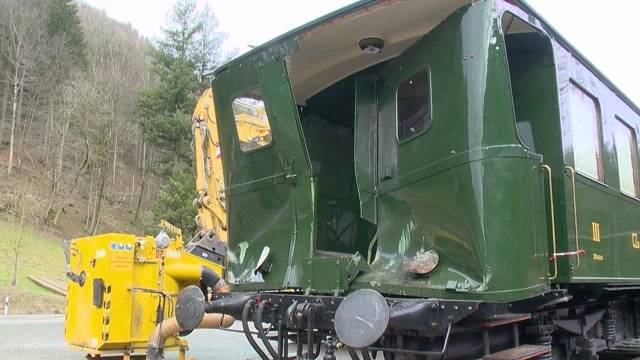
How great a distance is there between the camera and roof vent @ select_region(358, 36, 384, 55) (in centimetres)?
457

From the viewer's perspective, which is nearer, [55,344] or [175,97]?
[55,344]

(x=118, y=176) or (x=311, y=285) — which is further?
(x=118, y=176)

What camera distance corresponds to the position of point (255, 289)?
4.94 metres

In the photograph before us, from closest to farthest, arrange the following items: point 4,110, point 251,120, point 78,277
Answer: point 251,120 → point 78,277 → point 4,110

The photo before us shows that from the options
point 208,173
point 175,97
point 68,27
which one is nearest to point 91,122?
point 175,97

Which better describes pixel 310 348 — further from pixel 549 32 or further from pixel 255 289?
pixel 549 32

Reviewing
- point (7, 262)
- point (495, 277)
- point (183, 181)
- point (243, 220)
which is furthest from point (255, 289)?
point (183, 181)

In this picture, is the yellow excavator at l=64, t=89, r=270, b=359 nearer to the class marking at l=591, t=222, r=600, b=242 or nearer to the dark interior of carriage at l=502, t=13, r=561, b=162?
the dark interior of carriage at l=502, t=13, r=561, b=162

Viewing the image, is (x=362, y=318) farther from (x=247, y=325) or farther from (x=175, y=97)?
(x=175, y=97)

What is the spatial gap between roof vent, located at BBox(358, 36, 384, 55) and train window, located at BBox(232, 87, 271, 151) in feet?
3.07

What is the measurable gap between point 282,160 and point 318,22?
113cm

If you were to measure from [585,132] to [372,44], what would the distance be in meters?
2.04

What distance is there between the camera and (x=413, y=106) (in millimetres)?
4457

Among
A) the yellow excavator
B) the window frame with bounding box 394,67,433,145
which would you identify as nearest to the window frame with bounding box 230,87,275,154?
the window frame with bounding box 394,67,433,145
